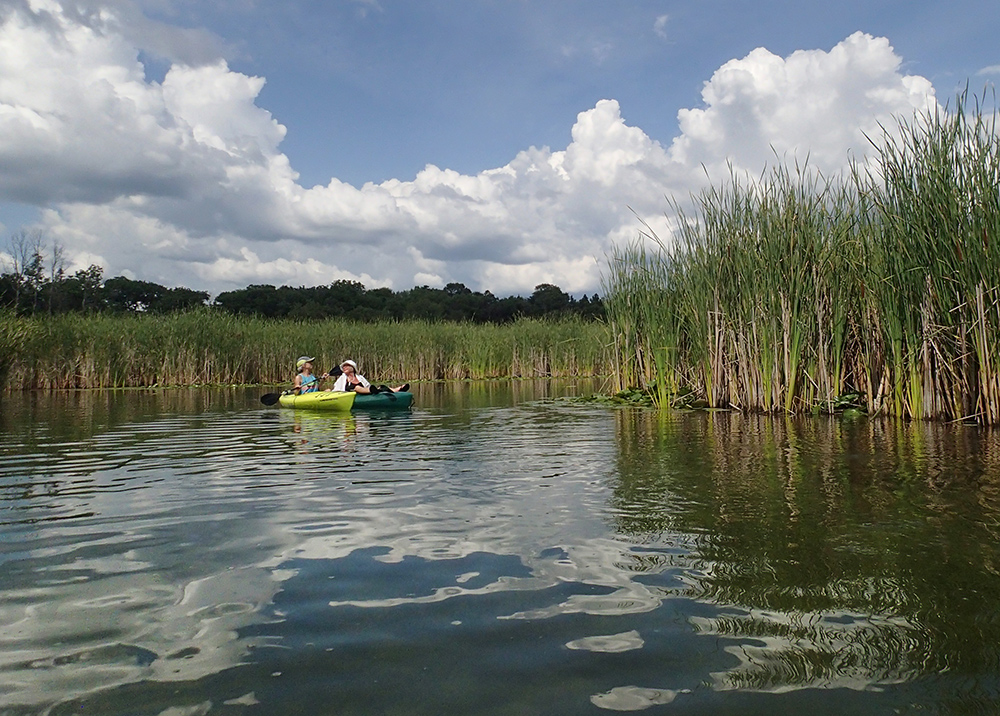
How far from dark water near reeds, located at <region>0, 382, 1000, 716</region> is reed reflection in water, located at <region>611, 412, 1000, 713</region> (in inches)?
0.6

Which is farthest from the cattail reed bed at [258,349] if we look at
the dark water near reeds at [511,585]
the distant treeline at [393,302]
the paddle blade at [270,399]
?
the distant treeline at [393,302]

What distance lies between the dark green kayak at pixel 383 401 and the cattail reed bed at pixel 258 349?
8.93m

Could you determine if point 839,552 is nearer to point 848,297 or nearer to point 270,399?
point 848,297

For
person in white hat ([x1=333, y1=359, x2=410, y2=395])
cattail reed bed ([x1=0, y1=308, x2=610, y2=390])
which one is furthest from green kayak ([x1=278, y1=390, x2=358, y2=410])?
cattail reed bed ([x1=0, y1=308, x2=610, y2=390])

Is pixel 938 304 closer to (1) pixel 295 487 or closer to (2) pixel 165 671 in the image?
(1) pixel 295 487

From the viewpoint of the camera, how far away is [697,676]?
2287 mm

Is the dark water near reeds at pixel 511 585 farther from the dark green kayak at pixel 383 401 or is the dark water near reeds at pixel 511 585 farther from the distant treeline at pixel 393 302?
the distant treeline at pixel 393 302

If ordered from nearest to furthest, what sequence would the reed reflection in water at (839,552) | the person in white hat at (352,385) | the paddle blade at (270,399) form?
the reed reflection in water at (839,552)
the person in white hat at (352,385)
the paddle blade at (270,399)

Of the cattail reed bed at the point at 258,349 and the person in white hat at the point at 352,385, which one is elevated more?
the cattail reed bed at the point at 258,349

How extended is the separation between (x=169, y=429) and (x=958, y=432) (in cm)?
980

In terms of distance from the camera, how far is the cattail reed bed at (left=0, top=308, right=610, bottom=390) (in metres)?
22.7

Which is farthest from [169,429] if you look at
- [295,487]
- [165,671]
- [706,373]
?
[165,671]

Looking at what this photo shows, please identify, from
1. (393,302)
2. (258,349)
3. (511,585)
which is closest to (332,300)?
(393,302)

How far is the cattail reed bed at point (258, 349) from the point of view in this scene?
22.7m
